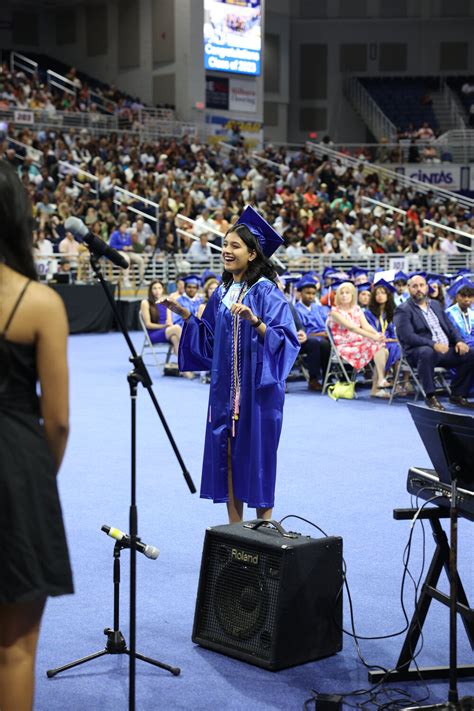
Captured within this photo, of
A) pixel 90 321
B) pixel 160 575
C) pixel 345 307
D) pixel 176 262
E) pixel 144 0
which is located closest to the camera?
pixel 160 575

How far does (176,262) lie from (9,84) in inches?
450

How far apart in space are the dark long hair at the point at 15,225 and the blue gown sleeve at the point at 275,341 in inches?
90.3

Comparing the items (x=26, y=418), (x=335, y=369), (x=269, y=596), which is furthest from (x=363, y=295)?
(x=26, y=418)

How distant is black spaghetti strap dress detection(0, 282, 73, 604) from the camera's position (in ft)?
7.79

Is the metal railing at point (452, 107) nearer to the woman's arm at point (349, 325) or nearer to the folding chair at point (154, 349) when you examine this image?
the folding chair at point (154, 349)

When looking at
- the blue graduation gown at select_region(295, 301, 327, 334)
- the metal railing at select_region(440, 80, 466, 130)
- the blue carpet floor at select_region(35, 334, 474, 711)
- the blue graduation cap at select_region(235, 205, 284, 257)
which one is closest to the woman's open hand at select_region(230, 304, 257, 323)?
the blue graduation cap at select_region(235, 205, 284, 257)

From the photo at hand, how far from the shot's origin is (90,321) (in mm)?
18141

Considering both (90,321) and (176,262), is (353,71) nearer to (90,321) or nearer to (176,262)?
(176,262)

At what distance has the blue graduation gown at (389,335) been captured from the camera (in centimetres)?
1146

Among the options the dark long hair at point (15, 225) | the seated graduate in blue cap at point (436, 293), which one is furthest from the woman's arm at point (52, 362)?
the seated graduate in blue cap at point (436, 293)

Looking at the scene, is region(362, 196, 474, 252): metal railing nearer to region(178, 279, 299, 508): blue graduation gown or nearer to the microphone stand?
region(178, 279, 299, 508): blue graduation gown

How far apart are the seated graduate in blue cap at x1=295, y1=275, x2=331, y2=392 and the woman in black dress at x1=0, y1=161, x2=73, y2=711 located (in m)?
8.96

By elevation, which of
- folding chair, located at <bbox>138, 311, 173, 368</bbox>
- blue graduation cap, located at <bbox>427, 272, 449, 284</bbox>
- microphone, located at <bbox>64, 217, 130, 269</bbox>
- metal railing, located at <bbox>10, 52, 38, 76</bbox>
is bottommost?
folding chair, located at <bbox>138, 311, 173, 368</bbox>

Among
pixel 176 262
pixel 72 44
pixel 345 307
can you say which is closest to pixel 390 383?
pixel 345 307
